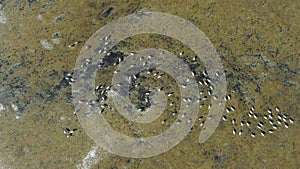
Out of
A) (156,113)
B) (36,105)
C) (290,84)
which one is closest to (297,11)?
(290,84)

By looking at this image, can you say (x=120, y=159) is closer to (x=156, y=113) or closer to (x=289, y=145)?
(x=156, y=113)

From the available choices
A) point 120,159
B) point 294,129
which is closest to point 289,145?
point 294,129

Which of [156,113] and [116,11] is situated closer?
[156,113]

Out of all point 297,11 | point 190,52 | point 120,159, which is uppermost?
point 297,11

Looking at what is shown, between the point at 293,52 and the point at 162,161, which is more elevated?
the point at 293,52

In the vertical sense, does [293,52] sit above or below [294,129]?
above

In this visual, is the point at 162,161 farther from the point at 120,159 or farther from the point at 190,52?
the point at 190,52
